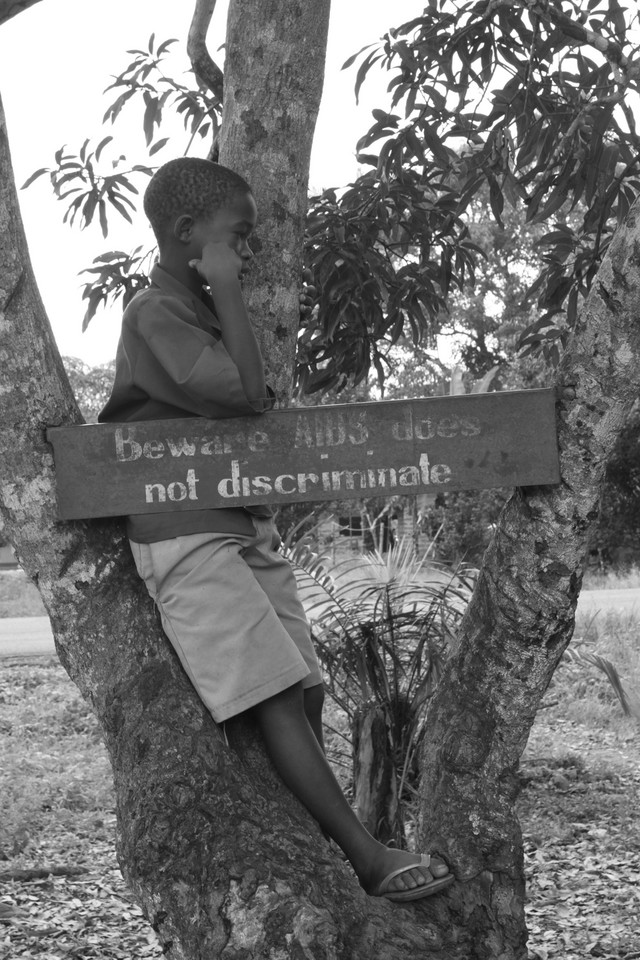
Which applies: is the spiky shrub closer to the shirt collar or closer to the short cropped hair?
the shirt collar

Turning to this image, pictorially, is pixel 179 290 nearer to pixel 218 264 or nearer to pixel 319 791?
pixel 218 264

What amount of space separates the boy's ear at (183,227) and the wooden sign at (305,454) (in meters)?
0.43

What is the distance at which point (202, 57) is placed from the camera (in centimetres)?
333

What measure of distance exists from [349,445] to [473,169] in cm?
148

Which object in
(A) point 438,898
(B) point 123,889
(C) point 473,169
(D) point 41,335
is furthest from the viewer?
(B) point 123,889

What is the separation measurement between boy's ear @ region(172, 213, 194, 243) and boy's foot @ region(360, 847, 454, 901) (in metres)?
1.29

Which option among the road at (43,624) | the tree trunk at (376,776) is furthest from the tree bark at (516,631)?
the road at (43,624)

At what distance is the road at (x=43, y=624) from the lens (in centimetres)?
938

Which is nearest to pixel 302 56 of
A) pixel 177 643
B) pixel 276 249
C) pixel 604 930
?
pixel 276 249

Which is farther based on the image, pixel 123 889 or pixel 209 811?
pixel 123 889

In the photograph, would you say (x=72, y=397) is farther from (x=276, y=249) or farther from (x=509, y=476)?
(x=509, y=476)

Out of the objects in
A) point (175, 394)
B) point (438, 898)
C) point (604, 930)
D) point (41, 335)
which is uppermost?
point (41, 335)

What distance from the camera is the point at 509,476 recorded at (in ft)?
6.55

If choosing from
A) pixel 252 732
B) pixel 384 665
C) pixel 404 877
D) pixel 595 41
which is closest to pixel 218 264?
pixel 252 732
